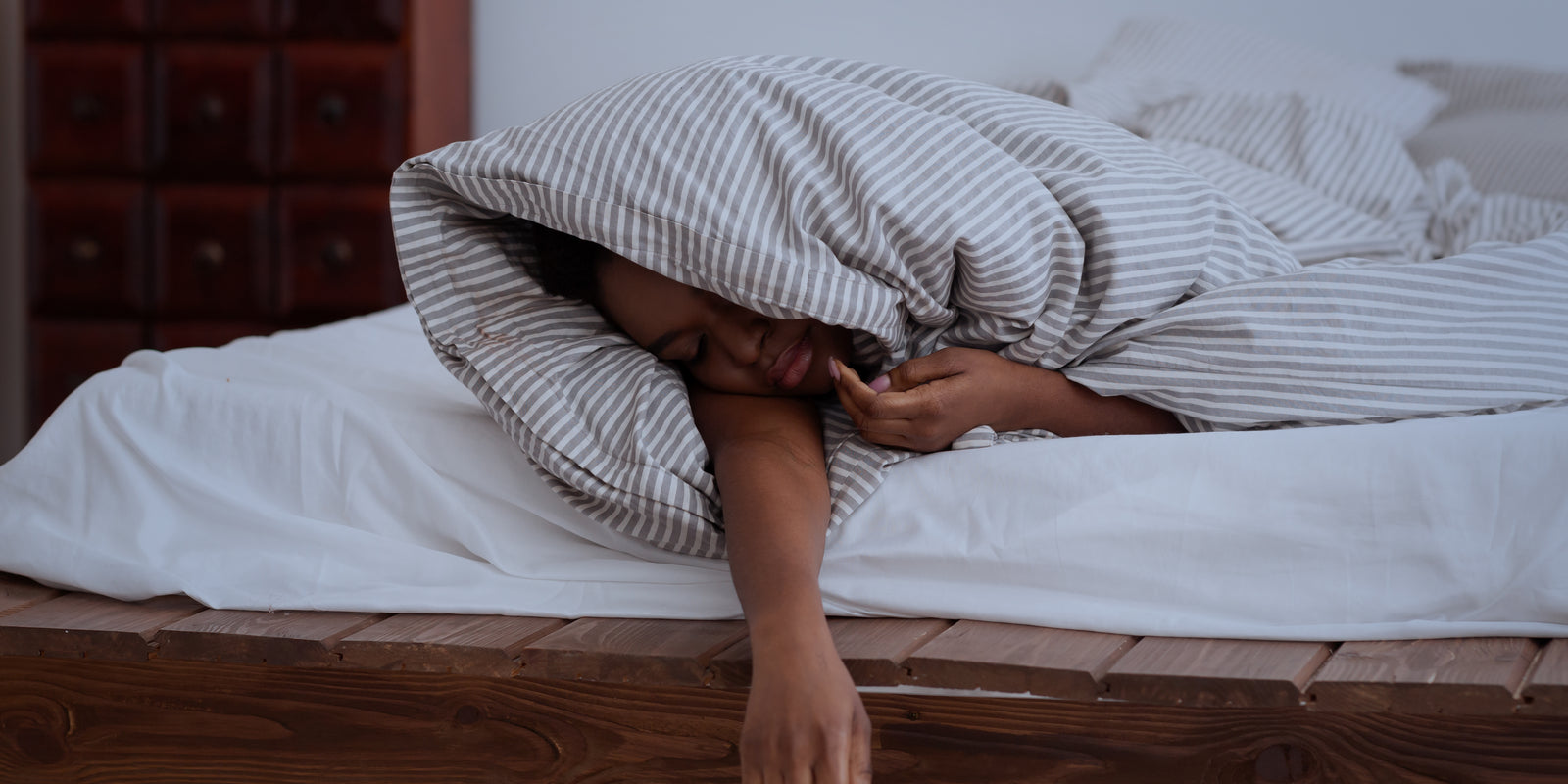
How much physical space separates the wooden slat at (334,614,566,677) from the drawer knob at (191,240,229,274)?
1401 millimetres

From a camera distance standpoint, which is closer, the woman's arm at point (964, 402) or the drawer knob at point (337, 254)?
the woman's arm at point (964, 402)

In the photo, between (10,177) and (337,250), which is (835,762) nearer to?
(337,250)

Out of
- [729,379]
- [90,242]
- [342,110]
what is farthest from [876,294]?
[90,242]

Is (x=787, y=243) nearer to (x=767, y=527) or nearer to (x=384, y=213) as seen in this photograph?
(x=767, y=527)

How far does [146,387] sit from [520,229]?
29cm

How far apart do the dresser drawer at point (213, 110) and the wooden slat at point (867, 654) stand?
1565mm

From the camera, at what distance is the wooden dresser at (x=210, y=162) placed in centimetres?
187

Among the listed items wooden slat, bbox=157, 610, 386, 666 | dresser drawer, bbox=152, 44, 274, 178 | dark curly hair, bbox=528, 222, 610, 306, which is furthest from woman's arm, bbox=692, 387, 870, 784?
dresser drawer, bbox=152, 44, 274, 178

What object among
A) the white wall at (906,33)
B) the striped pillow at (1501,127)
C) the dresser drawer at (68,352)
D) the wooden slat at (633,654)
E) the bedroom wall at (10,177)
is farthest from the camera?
the bedroom wall at (10,177)

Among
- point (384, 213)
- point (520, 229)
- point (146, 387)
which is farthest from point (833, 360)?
point (384, 213)

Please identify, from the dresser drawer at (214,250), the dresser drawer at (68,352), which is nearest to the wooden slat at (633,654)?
the dresser drawer at (214,250)

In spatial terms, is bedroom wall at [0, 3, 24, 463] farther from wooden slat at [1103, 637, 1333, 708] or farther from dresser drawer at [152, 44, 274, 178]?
wooden slat at [1103, 637, 1333, 708]

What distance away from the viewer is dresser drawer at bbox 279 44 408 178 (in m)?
1.87

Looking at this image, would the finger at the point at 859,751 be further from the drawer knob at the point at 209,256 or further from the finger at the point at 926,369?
the drawer knob at the point at 209,256
